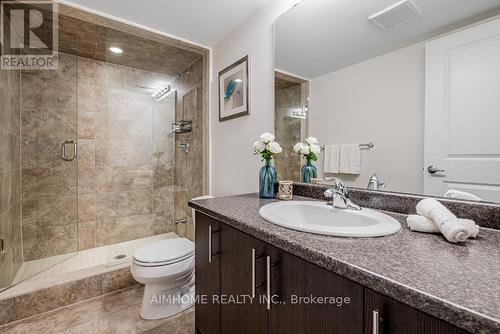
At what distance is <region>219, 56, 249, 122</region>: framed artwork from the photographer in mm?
1805

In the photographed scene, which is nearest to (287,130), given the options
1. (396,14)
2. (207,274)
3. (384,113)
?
(384,113)

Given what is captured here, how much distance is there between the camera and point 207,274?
1.18m

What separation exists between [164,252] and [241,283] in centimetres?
93

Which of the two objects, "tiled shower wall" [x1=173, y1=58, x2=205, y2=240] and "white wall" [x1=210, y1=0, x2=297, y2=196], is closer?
"white wall" [x1=210, y1=0, x2=297, y2=196]

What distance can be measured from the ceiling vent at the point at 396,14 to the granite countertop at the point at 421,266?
0.84 metres

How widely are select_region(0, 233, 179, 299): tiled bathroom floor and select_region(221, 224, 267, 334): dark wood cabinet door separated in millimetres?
1314

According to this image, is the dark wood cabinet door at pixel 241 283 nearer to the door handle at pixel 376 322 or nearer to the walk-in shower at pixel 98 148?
the door handle at pixel 376 322

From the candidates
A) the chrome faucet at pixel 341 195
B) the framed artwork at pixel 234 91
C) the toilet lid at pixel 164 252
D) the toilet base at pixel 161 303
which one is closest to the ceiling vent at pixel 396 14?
the chrome faucet at pixel 341 195

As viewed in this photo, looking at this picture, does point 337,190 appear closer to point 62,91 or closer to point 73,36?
point 73,36

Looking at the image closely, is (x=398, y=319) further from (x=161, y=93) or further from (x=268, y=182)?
(x=161, y=93)

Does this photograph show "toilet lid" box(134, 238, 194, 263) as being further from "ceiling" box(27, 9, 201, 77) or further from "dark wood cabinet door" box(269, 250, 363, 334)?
"ceiling" box(27, 9, 201, 77)

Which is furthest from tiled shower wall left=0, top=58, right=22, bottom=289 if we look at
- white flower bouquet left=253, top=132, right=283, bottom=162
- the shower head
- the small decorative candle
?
the small decorative candle

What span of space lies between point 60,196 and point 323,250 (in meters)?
2.74

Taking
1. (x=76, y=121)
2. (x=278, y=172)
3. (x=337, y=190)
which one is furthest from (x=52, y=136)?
(x=337, y=190)
